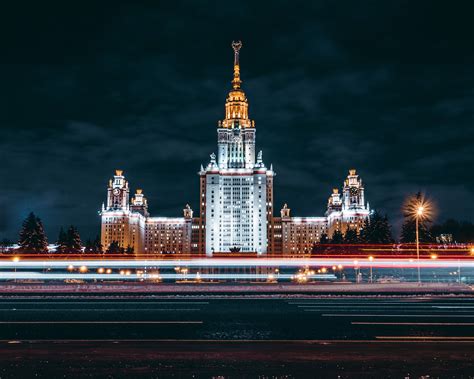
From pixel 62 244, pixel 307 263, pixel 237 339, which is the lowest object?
pixel 237 339

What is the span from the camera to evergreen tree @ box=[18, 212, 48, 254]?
99.6m

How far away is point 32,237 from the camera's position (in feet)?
331

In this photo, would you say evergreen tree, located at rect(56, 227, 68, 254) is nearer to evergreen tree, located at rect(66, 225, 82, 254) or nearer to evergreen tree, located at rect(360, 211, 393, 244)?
evergreen tree, located at rect(66, 225, 82, 254)

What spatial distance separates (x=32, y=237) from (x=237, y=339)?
9621 centimetres

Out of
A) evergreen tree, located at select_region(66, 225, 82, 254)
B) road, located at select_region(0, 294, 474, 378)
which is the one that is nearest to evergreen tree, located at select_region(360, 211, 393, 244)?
evergreen tree, located at select_region(66, 225, 82, 254)

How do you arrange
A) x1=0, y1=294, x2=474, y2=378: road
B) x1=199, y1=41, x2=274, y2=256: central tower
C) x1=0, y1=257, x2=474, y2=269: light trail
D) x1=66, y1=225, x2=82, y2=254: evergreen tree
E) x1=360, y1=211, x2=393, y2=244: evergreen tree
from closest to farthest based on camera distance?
1. x1=0, y1=294, x2=474, y2=378: road
2. x1=0, y1=257, x2=474, y2=269: light trail
3. x1=360, y1=211, x2=393, y2=244: evergreen tree
4. x1=66, y1=225, x2=82, y2=254: evergreen tree
5. x1=199, y1=41, x2=274, y2=256: central tower

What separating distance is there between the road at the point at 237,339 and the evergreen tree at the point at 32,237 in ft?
267

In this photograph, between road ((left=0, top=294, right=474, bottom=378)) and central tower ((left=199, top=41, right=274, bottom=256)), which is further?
central tower ((left=199, top=41, right=274, bottom=256))

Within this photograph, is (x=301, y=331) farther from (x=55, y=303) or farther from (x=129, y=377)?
(x=55, y=303)

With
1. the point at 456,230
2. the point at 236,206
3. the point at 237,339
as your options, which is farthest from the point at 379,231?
the point at 237,339

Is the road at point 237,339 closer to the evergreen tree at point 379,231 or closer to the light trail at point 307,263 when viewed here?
the light trail at point 307,263

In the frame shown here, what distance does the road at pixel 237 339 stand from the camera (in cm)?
988

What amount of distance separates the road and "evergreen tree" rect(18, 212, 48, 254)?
267 ft

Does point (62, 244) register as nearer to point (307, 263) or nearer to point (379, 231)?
point (379, 231)
